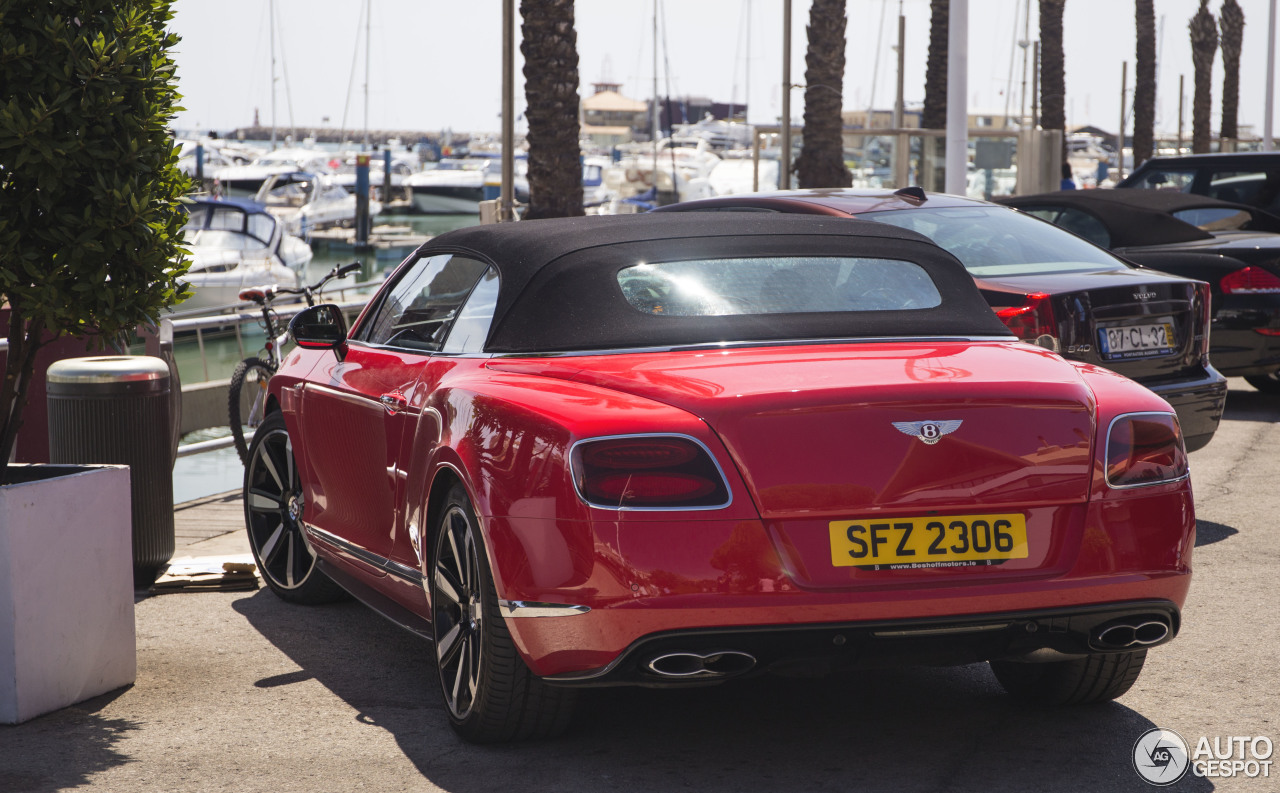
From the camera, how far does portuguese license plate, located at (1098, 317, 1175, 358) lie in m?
7.29

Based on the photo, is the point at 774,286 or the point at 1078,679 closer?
the point at 1078,679

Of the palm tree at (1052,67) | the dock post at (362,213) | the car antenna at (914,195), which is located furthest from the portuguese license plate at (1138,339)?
the dock post at (362,213)

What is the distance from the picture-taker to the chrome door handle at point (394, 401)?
4.71m

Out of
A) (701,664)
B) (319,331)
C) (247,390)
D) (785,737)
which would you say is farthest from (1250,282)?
(701,664)

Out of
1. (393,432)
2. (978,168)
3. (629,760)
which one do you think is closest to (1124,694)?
(629,760)

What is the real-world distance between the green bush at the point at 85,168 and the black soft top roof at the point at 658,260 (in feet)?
3.36

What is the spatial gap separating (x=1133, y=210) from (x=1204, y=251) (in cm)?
68

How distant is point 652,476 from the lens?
363 centimetres

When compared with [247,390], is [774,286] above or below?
above

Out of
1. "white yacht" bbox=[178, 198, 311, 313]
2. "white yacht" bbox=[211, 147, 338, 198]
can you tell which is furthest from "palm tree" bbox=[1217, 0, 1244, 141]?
"white yacht" bbox=[178, 198, 311, 313]

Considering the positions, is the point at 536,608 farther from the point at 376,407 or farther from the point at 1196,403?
the point at 1196,403

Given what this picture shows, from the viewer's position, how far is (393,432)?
4.77 metres

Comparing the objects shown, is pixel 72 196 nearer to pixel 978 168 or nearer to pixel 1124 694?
pixel 1124 694

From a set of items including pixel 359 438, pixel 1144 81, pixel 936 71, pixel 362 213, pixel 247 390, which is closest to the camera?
pixel 359 438
